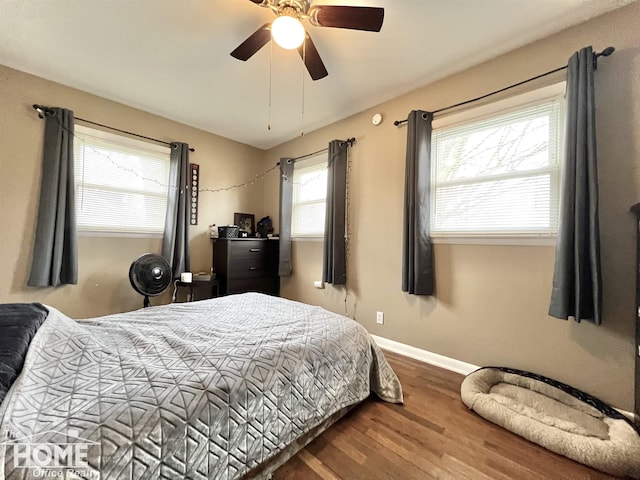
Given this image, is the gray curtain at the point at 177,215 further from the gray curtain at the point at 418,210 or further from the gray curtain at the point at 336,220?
the gray curtain at the point at 418,210

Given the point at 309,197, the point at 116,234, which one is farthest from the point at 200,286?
the point at 309,197

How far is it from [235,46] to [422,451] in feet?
9.89

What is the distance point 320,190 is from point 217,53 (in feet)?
5.88

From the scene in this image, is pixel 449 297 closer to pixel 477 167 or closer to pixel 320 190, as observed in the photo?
pixel 477 167

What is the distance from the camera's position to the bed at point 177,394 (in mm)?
714

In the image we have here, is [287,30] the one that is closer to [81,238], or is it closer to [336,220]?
[336,220]

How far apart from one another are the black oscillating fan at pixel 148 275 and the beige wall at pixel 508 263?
1.85 m

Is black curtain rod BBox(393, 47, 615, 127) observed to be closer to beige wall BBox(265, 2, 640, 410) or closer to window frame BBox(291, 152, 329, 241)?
beige wall BBox(265, 2, 640, 410)

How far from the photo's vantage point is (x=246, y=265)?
350 cm

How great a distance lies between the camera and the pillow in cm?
81

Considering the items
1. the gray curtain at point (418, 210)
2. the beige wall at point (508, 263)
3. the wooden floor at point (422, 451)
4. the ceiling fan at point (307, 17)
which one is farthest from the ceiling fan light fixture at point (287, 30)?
the wooden floor at point (422, 451)

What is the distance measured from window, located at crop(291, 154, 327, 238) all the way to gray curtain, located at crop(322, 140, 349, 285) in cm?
30

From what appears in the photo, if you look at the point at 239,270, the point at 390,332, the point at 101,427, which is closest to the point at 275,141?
the point at 239,270

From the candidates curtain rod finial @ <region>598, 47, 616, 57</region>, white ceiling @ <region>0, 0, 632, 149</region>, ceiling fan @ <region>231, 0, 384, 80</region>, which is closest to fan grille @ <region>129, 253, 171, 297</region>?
white ceiling @ <region>0, 0, 632, 149</region>
